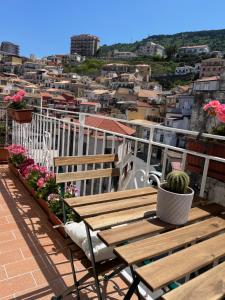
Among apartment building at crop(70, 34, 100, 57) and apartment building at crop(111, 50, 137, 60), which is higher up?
apartment building at crop(70, 34, 100, 57)

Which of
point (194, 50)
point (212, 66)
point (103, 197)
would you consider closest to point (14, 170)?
point (103, 197)

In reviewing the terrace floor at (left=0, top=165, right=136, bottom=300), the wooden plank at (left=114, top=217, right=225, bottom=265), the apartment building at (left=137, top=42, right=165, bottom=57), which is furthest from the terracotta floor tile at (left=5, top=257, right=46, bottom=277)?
the apartment building at (left=137, top=42, right=165, bottom=57)

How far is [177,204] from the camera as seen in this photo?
1211 mm

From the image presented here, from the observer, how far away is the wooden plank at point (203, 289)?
0.74 metres

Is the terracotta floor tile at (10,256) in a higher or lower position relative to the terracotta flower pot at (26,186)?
lower

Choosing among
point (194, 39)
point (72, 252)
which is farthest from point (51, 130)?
point (194, 39)

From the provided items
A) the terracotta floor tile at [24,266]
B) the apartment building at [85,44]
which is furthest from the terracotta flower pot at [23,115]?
the apartment building at [85,44]

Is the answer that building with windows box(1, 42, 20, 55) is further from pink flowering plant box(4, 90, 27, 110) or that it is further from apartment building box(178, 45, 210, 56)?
pink flowering plant box(4, 90, 27, 110)

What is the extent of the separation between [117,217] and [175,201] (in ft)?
0.92

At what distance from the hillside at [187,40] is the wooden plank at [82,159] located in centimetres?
9730

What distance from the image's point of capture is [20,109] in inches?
156

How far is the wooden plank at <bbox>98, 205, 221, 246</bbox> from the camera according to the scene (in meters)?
1.04

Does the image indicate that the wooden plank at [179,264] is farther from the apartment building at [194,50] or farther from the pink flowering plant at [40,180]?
the apartment building at [194,50]

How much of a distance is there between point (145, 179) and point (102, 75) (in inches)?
3199
